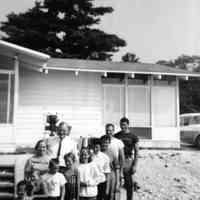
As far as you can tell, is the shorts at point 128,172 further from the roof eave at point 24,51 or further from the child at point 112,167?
the roof eave at point 24,51

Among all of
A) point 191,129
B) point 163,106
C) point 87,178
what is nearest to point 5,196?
point 87,178

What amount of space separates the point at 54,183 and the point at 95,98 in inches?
309

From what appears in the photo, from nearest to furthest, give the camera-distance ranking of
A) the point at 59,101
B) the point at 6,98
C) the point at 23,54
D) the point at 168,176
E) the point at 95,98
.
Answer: the point at 168,176
the point at 6,98
the point at 23,54
the point at 59,101
the point at 95,98

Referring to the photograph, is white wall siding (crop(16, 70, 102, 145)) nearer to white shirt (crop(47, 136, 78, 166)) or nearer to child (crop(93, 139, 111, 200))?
white shirt (crop(47, 136, 78, 166))

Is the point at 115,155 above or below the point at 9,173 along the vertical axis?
above

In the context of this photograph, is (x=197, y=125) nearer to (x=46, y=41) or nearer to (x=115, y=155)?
(x=115, y=155)

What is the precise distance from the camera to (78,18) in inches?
1225

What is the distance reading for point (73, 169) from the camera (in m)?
5.48

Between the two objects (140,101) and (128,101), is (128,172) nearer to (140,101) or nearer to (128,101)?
(128,101)

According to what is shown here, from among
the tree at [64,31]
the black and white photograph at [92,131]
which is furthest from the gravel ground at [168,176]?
the tree at [64,31]

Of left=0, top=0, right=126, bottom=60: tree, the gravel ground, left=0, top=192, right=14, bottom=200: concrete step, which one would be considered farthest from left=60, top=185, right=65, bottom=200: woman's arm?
left=0, top=0, right=126, bottom=60: tree

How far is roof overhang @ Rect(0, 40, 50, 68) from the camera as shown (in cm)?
1069

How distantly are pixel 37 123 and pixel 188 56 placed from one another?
4106cm

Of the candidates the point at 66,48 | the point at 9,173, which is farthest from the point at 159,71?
the point at 66,48
